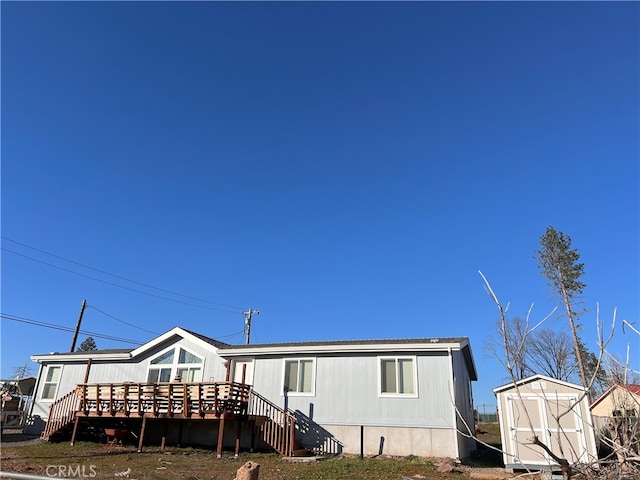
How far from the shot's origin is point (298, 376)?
16.3m

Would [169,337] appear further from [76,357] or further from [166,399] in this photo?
[76,357]

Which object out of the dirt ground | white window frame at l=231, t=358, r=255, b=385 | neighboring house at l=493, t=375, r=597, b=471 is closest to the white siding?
white window frame at l=231, t=358, r=255, b=385

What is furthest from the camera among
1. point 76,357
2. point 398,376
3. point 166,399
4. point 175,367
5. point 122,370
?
point 76,357

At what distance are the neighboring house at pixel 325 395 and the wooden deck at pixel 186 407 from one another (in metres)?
0.04

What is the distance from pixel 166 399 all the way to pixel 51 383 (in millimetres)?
9434

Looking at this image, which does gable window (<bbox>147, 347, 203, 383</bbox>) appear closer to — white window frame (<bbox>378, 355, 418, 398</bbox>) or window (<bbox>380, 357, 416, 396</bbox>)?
white window frame (<bbox>378, 355, 418, 398</bbox>)

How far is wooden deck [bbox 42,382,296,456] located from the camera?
14.4 meters

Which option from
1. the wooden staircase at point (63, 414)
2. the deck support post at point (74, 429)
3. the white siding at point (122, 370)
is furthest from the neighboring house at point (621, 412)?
the wooden staircase at point (63, 414)

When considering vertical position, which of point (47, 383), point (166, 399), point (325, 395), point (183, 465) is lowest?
point (183, 465)

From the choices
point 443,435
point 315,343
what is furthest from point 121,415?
point 443,435

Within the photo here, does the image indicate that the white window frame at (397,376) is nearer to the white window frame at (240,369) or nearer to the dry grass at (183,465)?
the dry grass at (183,465)

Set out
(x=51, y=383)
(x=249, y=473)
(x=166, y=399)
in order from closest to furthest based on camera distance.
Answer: (x=249, y=473)
(x=166, y=399)
(x=51, y=383)

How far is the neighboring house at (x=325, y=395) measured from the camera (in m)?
14.2

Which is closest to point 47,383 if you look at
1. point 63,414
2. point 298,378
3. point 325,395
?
point 63,414
